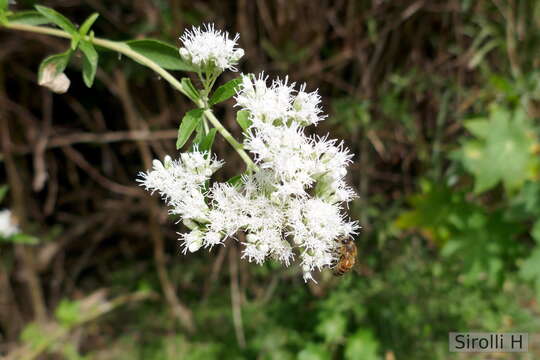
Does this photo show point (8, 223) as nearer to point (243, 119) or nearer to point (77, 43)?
point (77, 43)

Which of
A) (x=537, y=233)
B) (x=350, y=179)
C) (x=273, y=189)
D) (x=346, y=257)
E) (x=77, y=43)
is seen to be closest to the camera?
(x=273, y=189)

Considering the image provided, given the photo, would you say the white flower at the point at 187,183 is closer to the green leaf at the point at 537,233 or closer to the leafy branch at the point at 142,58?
the leafy branch at the point at 142,58

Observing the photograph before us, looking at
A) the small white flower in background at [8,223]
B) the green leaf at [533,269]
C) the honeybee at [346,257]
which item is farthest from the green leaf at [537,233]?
the small white flower in background at [8,223]

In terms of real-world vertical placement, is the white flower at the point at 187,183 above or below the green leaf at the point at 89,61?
below

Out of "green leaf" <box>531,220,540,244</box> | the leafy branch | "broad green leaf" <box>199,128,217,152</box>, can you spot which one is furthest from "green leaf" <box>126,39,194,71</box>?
"green leaf" <box>531,220,540,244</box>

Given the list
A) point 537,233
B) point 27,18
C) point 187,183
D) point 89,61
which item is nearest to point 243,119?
point 187,183

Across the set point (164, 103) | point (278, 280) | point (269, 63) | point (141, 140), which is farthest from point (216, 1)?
point (278, 280)

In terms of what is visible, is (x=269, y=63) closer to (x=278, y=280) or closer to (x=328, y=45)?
(x=328, y=45)
